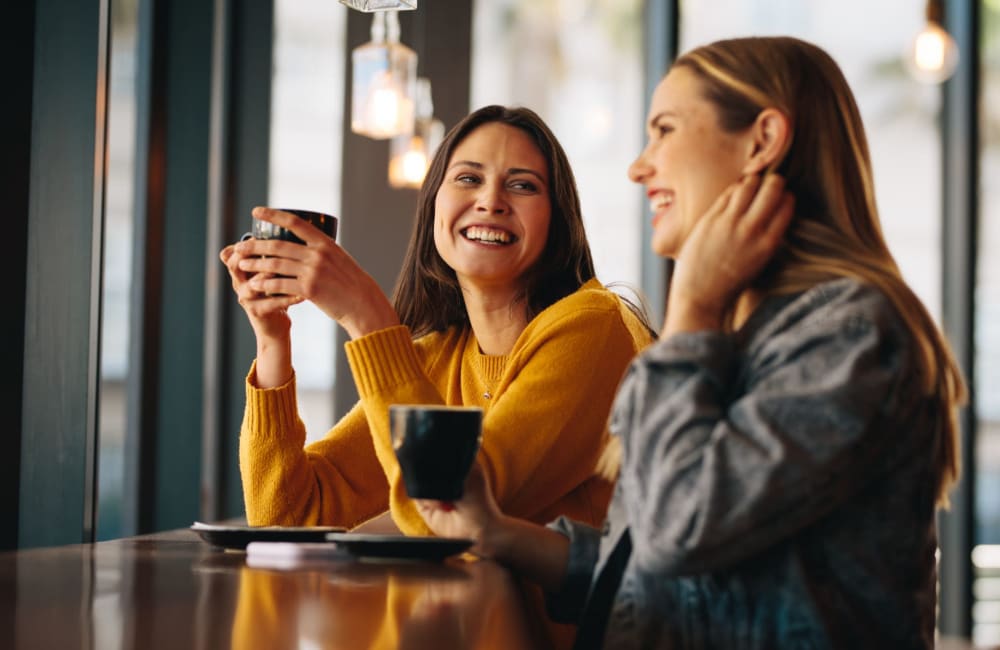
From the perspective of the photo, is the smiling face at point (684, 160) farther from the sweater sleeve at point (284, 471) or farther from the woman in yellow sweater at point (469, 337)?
the sweater sleeve at point (284, 471)

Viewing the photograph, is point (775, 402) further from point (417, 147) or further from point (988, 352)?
point (988, 352)

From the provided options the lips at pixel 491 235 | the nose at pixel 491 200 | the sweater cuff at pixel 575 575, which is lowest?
the sweater cuff at pixel 575 575

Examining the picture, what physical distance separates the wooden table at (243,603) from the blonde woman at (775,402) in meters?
0.18

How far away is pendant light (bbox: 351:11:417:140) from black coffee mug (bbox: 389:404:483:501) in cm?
236

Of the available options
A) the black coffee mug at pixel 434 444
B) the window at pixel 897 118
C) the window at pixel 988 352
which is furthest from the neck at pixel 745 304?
the window at pixel 988 352

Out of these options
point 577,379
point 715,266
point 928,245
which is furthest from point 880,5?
point 715,266

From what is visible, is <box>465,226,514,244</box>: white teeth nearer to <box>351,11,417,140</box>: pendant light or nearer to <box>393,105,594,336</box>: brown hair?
<box>393,105,594,336</box>: brown hair

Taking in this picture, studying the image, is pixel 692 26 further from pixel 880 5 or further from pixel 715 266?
pixel 715 266

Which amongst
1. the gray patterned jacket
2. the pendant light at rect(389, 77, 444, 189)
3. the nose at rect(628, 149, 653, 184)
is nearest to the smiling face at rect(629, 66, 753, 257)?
the nose at rect(628, 149, 653, 184)

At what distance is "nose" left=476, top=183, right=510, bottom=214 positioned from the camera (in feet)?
6.14

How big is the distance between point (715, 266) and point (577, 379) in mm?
546

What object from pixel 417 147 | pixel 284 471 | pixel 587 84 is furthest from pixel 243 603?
pixel 587 84

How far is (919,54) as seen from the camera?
4156mm

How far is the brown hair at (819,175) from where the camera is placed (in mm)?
1128
